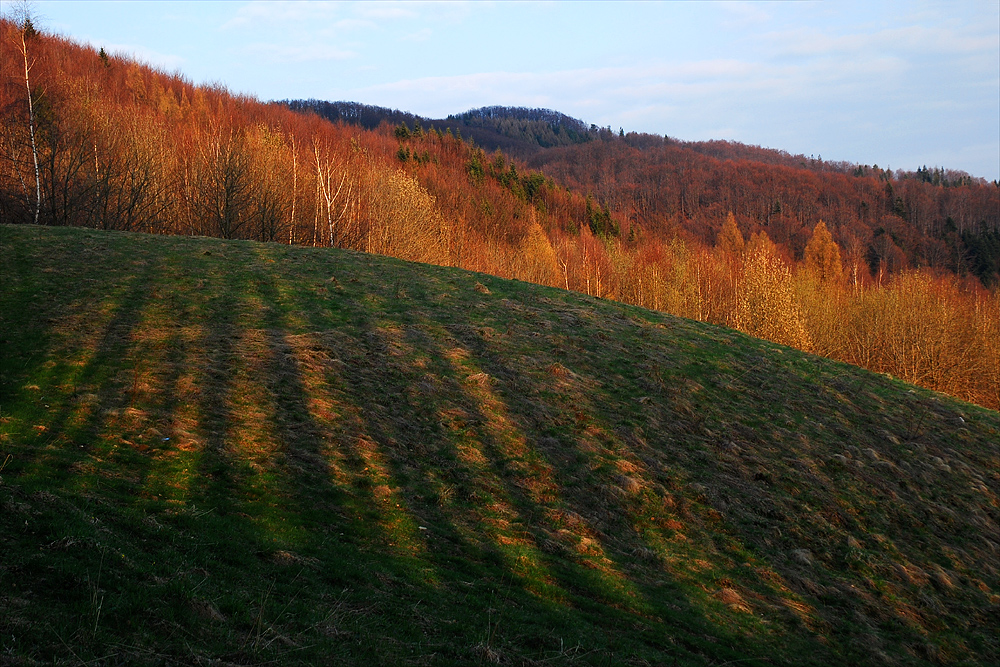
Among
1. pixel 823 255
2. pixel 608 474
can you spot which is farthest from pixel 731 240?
pixel 608 474

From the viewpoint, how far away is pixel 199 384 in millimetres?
11516

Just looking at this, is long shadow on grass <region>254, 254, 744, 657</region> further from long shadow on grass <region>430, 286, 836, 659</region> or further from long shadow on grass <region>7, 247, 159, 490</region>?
long shadow on grass <region>7, 247, 159, 490</region>

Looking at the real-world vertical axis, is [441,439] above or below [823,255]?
below

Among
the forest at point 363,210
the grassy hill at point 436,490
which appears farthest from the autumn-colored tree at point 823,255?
the grassy hill at point 436,490

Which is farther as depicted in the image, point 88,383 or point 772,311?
point 772,311


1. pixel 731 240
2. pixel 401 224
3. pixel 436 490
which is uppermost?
pixel 731 240

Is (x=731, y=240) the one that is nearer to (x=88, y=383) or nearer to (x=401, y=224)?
(x=401, y=224)

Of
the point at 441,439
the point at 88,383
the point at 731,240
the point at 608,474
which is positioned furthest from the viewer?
the point at 731,240

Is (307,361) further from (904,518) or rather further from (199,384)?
(904,518)

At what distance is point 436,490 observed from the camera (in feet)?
32.5

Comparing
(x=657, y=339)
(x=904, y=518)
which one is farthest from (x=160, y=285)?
(x=904, y=518)

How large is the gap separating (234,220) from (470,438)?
100 feet

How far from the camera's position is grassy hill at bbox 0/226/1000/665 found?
19.0 ft

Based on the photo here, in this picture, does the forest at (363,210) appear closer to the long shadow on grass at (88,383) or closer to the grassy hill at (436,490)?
the grassy hill at (436,490)
